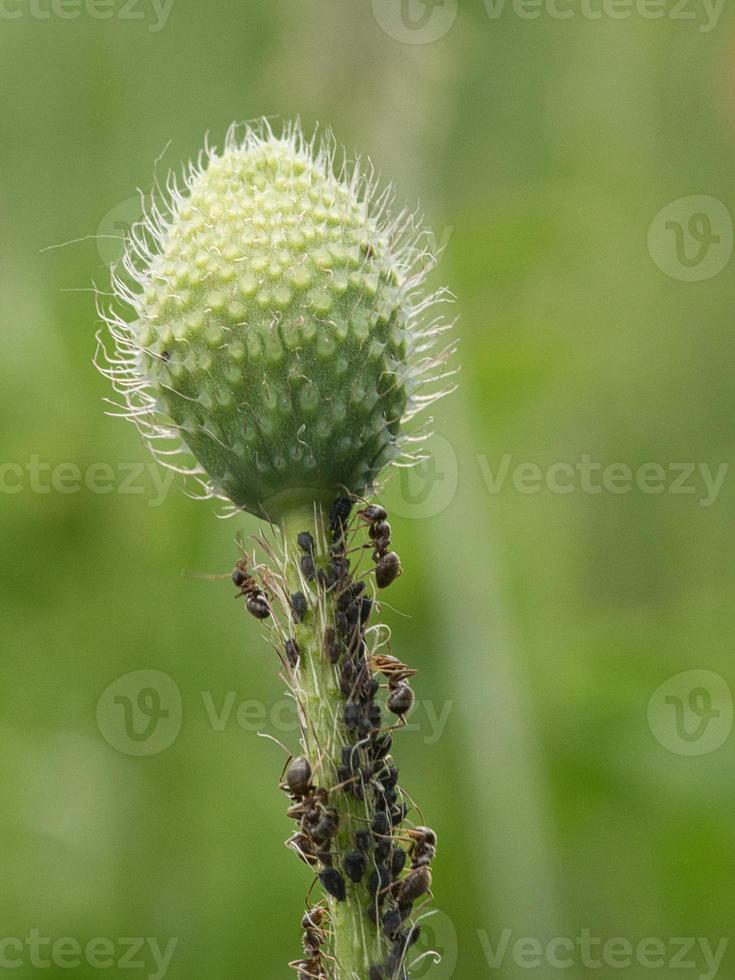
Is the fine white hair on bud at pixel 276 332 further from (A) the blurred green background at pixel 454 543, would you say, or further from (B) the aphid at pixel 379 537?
(A) the blurred green background at pixel 454 543
